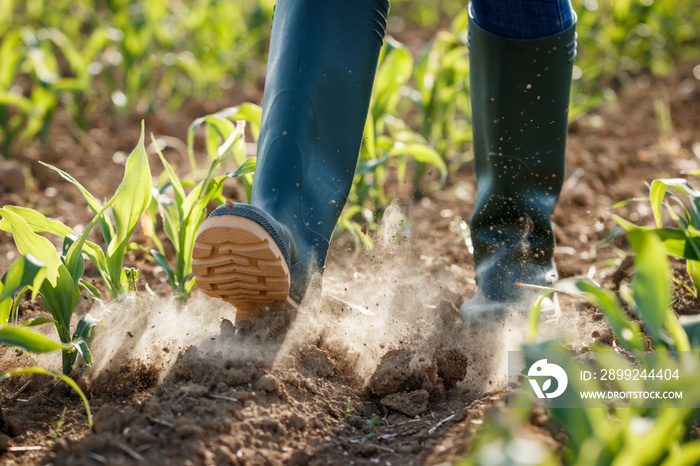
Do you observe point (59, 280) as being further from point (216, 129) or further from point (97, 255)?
point (216, 129)

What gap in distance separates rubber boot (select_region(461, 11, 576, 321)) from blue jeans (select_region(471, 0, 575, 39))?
2cm

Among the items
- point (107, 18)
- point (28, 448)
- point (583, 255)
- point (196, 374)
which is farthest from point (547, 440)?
point (107, 18)

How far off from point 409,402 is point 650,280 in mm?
550

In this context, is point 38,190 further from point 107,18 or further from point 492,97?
point 107,18

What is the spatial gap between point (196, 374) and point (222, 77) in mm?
3303

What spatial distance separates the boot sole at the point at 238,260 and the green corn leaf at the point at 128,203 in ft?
0.88

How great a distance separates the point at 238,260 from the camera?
3.92ft

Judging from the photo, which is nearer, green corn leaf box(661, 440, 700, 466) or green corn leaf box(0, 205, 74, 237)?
green corn leaf box(661, 440, 700, 466)

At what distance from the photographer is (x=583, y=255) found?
2152 mm

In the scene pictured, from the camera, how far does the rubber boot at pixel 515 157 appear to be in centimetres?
148

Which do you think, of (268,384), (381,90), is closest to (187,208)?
(268,384)

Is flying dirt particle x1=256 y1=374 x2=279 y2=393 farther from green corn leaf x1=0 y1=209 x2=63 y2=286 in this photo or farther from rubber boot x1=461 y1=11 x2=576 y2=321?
rubber boot x1=461 y1=11 x2=576 y2=321

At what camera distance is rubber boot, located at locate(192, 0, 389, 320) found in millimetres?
1375

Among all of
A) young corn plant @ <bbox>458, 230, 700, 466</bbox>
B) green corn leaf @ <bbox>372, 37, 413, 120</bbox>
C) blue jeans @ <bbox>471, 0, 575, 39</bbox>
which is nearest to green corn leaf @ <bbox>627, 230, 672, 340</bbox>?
young corn plant @ <bbox>458, 230, 700, 466</bbox>
